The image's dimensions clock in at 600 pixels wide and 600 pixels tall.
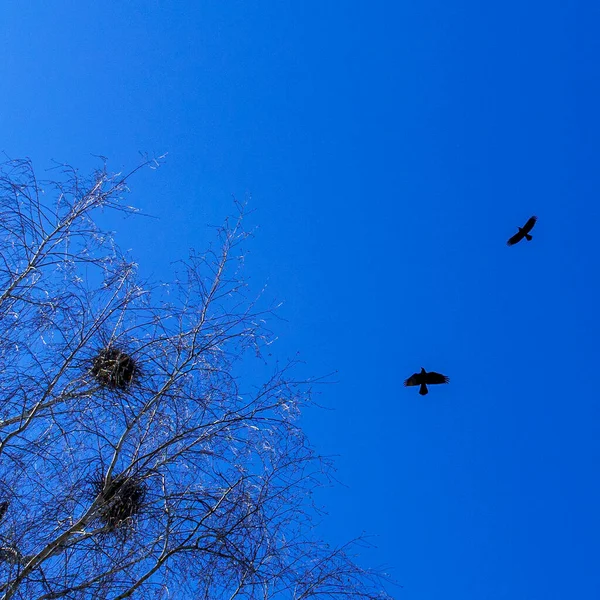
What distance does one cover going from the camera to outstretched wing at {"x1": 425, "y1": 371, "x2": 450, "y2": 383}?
728 cm

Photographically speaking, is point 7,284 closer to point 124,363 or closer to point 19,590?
point 124,363

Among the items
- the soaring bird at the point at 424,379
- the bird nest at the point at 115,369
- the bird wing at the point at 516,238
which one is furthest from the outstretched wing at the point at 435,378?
the bird nest at the point at 115,369

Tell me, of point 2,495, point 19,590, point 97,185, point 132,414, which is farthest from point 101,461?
point 97,185

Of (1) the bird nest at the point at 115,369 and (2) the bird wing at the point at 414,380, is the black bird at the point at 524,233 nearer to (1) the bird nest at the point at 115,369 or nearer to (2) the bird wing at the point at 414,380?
(2) the bird wing at the point at 414,380

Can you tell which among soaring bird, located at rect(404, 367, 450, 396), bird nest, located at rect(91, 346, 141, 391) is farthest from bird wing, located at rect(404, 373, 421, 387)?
bird nest, located at rect(91, 346, 141, 391)

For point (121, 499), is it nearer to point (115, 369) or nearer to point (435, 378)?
point (115, 369)

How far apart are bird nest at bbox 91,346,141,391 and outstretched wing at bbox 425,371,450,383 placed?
408 centimetres

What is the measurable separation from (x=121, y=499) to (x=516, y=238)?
23.7 ft

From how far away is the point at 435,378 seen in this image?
287 inches

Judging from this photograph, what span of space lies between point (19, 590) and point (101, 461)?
2.82ft

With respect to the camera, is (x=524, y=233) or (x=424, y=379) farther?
(x=524, y=233)

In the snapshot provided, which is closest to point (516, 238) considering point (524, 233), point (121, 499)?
point (524, 233)

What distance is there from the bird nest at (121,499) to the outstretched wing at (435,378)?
4241 mm

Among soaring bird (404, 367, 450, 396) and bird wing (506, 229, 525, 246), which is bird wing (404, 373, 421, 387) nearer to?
soaring bird (404, 367, 450, 396)
